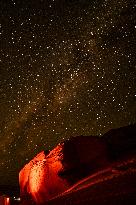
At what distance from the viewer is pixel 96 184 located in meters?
10.4

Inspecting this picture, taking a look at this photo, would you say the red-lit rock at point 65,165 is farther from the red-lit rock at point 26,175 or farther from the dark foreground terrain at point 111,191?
the dark foreground terrain at point 111,191

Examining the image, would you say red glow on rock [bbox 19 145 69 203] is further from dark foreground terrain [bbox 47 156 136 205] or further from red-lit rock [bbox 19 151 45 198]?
dark foreground terrain [bbox 47 156 136 205]

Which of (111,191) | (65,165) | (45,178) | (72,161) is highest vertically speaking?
(72,161)

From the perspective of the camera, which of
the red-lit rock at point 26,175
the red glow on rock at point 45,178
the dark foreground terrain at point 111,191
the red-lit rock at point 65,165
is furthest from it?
the red-lit rock at point 26,175

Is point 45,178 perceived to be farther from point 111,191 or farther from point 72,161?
point 111,191

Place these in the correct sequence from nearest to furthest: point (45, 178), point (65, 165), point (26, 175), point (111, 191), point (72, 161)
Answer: point (111, 191) → point (65, 165) → point (72, 161) → point (45, 178) → point (26, 175)

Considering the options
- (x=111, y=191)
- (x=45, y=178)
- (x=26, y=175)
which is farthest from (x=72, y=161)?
(x=111, y=191)

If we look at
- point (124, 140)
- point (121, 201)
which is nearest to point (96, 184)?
point (121, 201)

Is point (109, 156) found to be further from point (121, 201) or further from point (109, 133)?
point (121, 201)

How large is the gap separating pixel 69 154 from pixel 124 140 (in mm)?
3011

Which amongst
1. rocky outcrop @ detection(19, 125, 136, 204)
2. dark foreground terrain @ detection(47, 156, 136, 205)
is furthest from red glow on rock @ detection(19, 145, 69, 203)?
dark foreground terrain @ detection(47, 156, 136, 205)

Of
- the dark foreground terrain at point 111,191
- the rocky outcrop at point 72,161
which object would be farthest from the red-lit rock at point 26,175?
the dark foreground terrain at point 111,191

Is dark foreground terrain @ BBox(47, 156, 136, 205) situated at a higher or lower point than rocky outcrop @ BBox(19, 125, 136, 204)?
lower

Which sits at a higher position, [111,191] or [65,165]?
[65,165]
